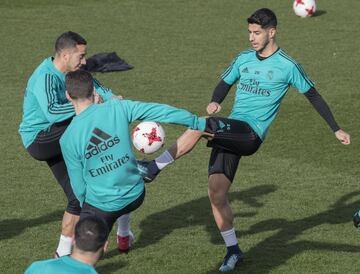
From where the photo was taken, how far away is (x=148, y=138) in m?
12.4

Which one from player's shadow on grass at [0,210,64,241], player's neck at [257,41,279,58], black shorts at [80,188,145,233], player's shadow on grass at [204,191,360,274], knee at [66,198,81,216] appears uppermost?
player's neck at [257,41,279,58]

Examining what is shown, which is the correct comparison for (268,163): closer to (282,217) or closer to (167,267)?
(282,217)

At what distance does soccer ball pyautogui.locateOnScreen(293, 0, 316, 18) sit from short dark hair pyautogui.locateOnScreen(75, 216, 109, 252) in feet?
65.8

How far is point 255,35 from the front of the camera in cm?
1220

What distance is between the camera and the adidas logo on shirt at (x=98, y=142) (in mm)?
9641

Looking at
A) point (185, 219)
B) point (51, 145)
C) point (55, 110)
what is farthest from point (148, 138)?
point (185, 219)

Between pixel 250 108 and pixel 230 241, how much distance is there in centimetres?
163

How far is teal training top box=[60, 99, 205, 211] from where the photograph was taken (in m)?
9.62

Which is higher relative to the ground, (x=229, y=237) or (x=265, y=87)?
(x=265, y=87)

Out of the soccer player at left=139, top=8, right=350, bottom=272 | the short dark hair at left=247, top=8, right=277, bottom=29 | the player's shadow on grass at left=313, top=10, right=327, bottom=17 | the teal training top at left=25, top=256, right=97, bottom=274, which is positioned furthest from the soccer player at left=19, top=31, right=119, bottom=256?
the player's shadow on grass at left=313, top=10, right=327, bottom=17

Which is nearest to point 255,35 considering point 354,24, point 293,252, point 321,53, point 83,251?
point 293,252

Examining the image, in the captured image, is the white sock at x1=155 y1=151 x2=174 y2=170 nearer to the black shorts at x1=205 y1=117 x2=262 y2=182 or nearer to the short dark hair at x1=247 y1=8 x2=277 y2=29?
the black shorts at x1=205 y1=117 x2=262 y2=182

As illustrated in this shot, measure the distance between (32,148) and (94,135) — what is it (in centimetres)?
238

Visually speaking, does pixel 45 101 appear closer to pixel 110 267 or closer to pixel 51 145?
pixel 51 145
